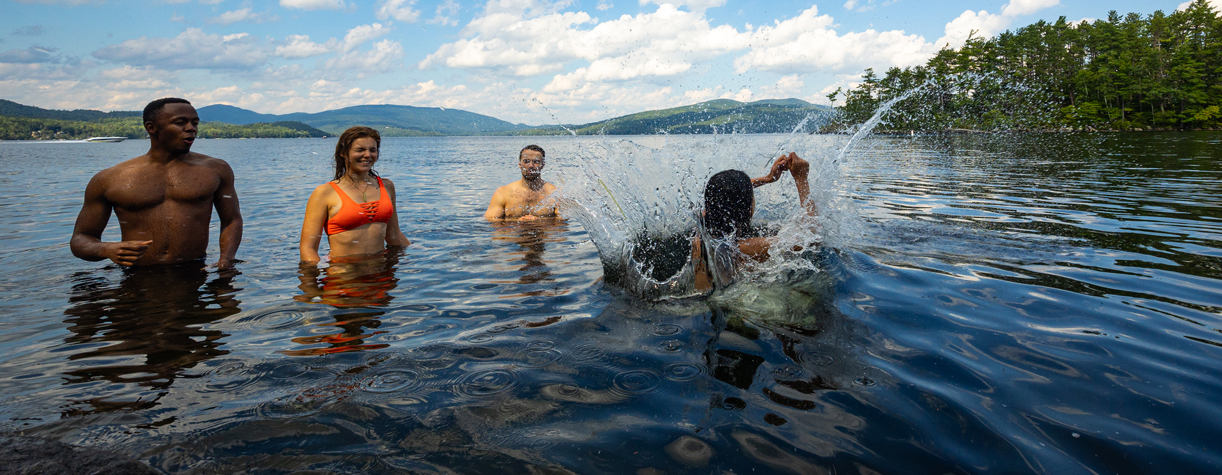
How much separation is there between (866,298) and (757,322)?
4.34 feet

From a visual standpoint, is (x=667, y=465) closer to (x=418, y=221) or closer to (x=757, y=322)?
(x=757, y=322)

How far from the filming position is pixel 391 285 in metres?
5.86

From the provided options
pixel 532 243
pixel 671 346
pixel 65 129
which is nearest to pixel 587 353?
pixel 671 346

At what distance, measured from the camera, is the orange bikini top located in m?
6.65

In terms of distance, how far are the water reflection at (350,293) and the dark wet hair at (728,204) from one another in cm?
312

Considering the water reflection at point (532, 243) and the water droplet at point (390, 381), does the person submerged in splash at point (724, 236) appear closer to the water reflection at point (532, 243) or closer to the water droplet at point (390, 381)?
the water reflection at point (532, 243)

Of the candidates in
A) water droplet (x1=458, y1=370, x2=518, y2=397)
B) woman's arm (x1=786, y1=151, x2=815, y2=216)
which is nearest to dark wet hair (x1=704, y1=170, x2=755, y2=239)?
woman's arm (x1=786, y1=151, x2=815, y2=216)

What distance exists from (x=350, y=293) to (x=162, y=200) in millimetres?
2516

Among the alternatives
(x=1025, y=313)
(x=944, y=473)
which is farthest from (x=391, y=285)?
(x=1025, y=313)

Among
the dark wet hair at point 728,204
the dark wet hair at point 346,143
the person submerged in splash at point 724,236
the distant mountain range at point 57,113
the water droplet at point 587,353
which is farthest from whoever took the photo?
the distant mountain range at point 57,113

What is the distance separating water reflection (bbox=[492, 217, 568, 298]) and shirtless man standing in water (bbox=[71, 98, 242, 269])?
3488mm

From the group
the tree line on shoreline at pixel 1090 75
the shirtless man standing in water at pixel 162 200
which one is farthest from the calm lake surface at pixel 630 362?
the tree line on shoreline at pixel 1090 75

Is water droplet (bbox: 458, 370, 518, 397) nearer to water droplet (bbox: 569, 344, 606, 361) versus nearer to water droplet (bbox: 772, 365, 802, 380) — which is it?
water droplet (bbox: 569, 344, 606, 361)

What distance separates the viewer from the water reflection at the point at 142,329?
132 inches
